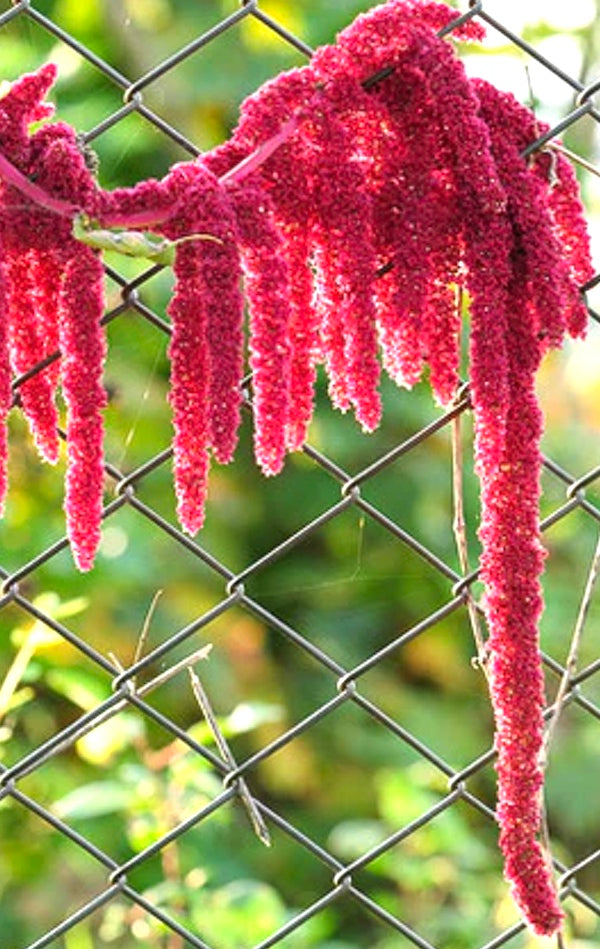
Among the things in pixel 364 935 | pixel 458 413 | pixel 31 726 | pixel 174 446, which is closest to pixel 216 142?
pixel 31 726

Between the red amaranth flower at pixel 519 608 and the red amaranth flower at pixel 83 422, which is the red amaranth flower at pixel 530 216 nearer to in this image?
the red amaranth flower at pixel 519 608

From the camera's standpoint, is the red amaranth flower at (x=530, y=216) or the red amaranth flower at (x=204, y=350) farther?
the red amaranth flower at (x=530, y=216)

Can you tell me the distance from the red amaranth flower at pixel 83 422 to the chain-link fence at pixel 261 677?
2.18ft

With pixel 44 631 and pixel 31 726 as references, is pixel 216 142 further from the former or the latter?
pixel 44 631

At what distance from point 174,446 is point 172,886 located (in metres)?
0.92

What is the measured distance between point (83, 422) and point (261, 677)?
7.94ft

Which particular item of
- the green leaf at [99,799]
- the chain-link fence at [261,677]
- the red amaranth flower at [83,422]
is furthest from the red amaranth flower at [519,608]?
the green leaf at [99,799]

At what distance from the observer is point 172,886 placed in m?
2.24

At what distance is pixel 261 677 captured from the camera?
3805 mm

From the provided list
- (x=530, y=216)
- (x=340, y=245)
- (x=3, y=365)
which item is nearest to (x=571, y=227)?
(x=530, y=216)

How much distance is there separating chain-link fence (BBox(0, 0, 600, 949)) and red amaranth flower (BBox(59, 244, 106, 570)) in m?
0.67

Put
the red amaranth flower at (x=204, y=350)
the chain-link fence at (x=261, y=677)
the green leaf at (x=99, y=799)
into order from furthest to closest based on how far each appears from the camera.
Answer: the chain-link fence at (x=261, y=677) → the green leaf at (x=99, y=799) → the red amaranth flower at (x=204, y=350)

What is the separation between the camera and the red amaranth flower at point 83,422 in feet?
4.65

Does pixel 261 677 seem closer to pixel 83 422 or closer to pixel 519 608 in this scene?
pixel 519 608
